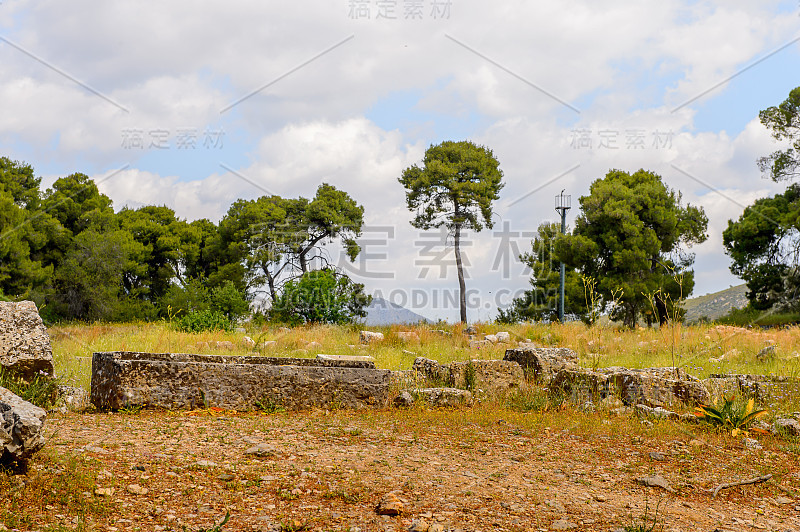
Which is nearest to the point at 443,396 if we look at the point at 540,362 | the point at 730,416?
the point at 540,362

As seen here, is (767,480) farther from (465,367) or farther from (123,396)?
(123,396)

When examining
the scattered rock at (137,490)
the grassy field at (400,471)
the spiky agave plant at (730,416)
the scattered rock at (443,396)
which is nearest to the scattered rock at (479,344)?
the grassy field at (400,471)

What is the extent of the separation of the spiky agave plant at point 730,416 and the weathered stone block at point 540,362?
7.14 feet

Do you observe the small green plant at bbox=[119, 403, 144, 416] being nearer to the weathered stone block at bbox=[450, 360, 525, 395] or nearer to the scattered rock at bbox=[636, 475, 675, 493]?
the weathered stone block at bbox=[450, 360, 525, 395]

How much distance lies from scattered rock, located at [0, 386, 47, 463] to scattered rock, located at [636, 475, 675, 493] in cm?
439

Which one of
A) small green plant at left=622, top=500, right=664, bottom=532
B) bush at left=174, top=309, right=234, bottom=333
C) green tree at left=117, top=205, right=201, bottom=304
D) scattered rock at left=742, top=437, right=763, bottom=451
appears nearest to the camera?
small green plant at left=622, top=500, right=664, bottom=532

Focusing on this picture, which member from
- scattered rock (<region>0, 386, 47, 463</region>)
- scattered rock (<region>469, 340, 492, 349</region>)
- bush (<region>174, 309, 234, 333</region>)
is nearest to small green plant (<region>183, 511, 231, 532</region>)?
scattered rock (<region>0, 386, 47, 463</region>)

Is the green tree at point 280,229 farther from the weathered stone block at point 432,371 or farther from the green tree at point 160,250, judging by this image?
the weathered stone block at point 432,371

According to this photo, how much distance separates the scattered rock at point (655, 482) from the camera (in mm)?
5004

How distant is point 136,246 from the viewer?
108ft

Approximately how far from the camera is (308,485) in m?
4.39

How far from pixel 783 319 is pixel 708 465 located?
79.2 ft

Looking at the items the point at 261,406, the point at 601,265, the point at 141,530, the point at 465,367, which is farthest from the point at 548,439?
the point at 601,265

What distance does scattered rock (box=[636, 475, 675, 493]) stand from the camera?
16.4 ft
